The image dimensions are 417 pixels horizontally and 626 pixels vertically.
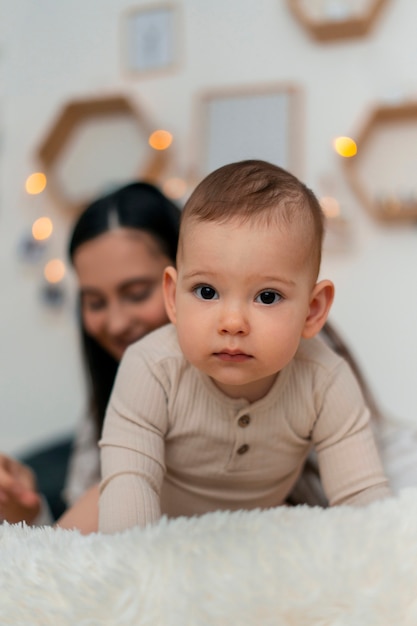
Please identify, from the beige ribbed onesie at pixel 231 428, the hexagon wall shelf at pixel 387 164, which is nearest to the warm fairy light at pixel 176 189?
the hexagon wall shelf at pixel 387 164

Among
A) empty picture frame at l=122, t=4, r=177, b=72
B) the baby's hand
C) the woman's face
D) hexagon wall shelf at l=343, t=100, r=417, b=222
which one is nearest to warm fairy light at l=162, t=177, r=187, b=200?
empty picture frame at l=122, t=4, r=177, b=72

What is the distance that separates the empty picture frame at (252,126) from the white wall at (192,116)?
0.04 meters

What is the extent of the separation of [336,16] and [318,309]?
1.40 meters

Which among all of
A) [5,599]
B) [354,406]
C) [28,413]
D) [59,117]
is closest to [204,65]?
[59,117]

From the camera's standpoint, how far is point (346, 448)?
905mm

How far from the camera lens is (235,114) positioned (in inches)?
82.2

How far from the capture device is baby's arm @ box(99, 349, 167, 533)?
795mm

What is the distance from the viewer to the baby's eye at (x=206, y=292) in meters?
0.77

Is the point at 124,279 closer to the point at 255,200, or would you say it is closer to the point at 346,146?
the point at 255,200

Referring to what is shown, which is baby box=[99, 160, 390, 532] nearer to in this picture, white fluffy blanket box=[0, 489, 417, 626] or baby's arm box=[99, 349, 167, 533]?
baby's arm box=[99, 349, 167, 533]

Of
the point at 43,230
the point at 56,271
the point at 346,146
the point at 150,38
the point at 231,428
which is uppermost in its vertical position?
the point at 150,38

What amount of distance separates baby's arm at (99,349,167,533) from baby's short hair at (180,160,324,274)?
0.22 m

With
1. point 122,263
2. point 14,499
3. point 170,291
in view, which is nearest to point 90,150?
point 122,263

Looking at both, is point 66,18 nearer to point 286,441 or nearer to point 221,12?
point 221,12
